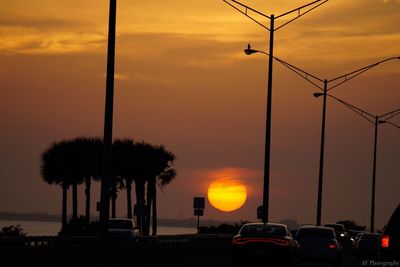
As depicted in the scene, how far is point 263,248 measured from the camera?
35000mm

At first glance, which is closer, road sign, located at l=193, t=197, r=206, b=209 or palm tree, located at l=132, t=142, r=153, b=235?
road sign, located at l=193, t=197, r=206, b=209

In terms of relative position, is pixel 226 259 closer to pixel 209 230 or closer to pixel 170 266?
pixel 170 266

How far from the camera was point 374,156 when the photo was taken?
304 feet

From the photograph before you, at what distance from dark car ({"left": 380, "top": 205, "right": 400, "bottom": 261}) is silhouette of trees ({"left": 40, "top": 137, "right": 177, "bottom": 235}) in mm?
54404

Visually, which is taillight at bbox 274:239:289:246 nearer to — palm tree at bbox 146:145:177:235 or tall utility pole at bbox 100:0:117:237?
tall utility pole at bbox 100:0:117:237

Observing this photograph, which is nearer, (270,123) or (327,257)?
(327,257)

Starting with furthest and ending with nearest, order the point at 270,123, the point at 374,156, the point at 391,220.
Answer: the point at 374,156 → the point at 270,123 → the point at 391,220

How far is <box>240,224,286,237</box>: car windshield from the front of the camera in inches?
1400

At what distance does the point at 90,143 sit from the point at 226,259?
1725 inches

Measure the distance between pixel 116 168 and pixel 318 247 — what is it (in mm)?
51004

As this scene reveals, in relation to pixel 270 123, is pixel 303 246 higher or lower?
lower

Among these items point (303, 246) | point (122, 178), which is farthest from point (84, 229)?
point (303, 246)

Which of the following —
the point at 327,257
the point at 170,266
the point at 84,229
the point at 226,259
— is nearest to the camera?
the point at 170,266

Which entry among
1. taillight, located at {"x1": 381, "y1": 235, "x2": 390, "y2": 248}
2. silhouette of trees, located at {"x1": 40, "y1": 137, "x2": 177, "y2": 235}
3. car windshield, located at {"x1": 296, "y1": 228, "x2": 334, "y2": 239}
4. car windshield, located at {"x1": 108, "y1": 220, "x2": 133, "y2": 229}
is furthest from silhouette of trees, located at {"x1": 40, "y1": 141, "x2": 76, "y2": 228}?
taillight, located at {"x1": 381, "y1": 235, "x2": 390, "y2": 248}
